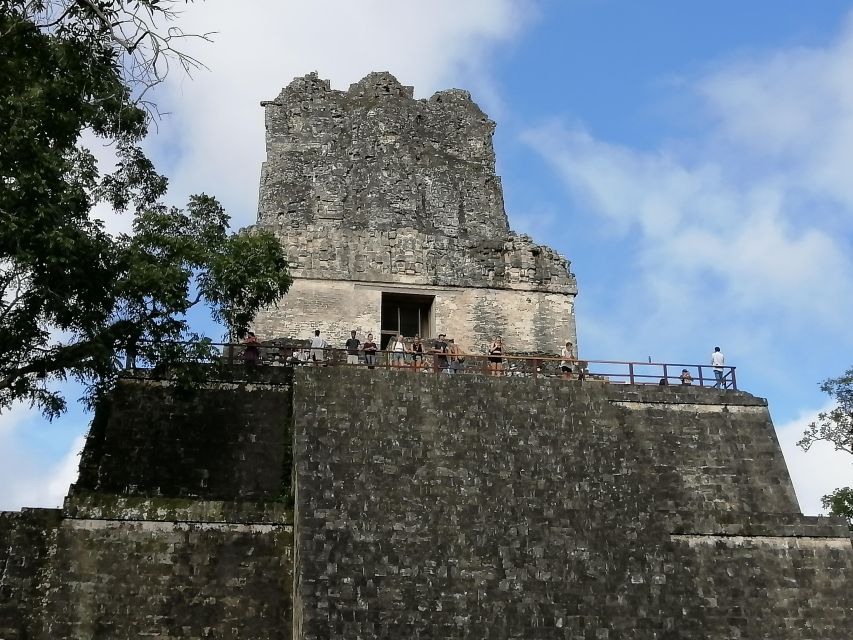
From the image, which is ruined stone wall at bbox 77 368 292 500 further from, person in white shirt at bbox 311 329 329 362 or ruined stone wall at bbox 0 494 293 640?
person in white shirt at bbox 311 329 329 362

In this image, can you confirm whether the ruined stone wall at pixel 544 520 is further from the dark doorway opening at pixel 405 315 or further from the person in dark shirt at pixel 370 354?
the dark doorway opening at pixel 405 315

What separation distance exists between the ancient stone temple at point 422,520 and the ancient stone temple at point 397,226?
343 cm

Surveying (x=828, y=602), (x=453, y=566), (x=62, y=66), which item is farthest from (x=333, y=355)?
(x=828, y=602)

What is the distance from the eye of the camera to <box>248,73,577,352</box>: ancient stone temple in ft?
58.3

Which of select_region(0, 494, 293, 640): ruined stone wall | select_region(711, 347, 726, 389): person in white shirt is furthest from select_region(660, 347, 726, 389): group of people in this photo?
select_region(0, 494, 293, 640): ruined stone wall

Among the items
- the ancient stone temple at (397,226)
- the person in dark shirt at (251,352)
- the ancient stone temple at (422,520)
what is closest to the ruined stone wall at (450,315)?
the ancient stone temple at (397,226)

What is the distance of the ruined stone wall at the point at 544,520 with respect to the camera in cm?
1128

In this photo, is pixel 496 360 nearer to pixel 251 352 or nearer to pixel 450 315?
pixel 450 315

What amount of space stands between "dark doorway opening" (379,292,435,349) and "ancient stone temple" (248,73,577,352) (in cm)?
2

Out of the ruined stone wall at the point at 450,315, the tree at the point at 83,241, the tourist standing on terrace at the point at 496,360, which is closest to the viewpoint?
the tree at the point at 83,241

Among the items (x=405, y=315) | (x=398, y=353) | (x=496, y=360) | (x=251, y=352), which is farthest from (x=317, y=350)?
(x=405, y=315)

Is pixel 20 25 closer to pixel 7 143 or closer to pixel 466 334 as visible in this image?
pixel 7 143

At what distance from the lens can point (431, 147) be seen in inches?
799

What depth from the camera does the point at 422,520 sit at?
39.2 ft
